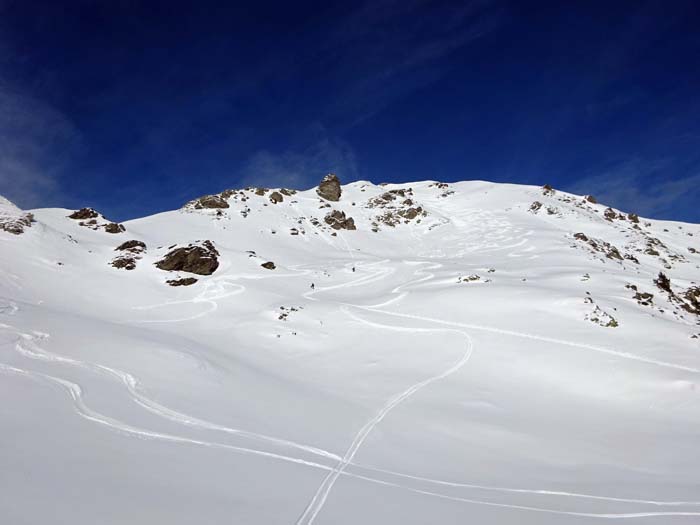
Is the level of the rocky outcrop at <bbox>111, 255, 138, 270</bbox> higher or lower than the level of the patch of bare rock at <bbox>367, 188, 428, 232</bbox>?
lower

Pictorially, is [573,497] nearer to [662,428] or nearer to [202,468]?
[662,428]

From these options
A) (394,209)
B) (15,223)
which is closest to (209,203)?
(15,223)

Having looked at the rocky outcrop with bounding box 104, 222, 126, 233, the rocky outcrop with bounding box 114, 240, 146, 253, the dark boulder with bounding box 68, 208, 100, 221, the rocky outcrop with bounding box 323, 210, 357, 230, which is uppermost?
the rocky outcrop with bounding box 323, 210, 357, 230

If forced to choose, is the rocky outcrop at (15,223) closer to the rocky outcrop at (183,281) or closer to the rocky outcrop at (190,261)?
the rocky outcrop at (190,261)

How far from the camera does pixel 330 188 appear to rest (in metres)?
67.1

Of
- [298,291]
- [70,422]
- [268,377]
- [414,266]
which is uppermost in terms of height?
[414,266]

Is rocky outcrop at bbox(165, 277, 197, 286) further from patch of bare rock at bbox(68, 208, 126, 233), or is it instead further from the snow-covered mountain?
patch of bare rock at bbox(68, 208, 126, 233)

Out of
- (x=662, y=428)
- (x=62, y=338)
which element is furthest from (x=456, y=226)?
(x=62, y=338)

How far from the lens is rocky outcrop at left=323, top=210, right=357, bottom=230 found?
5262cm

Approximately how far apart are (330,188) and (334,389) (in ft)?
Result: 187

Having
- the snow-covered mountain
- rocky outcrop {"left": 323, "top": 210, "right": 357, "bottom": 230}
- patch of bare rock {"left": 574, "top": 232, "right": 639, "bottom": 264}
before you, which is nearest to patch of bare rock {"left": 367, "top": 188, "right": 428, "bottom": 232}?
rocky outcrop {"left": 323, "top": 210, "right": 357, "bottom": 230}

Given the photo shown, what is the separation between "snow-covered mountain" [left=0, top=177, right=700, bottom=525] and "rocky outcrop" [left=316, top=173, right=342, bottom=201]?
35914 millimetres

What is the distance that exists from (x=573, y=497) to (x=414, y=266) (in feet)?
87.2

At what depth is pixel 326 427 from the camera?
927cm
